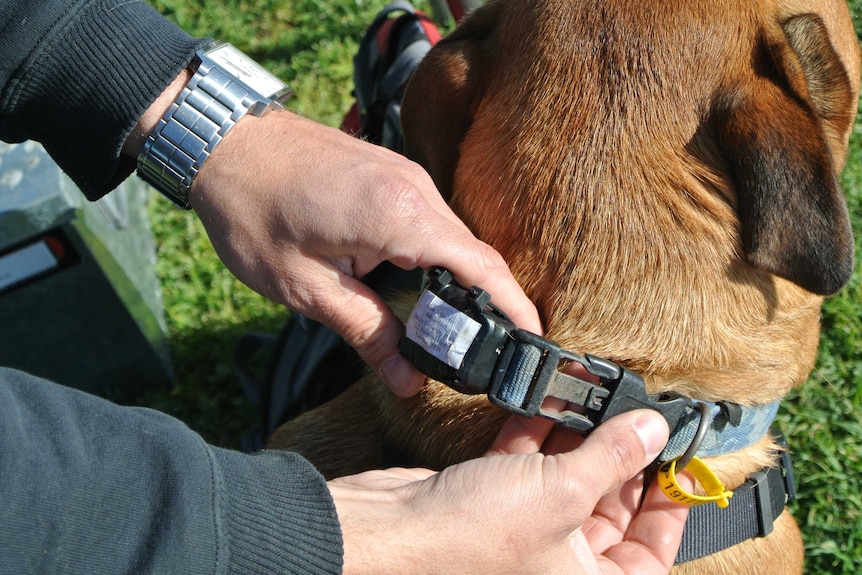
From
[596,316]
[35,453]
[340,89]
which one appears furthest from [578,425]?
[340,89]

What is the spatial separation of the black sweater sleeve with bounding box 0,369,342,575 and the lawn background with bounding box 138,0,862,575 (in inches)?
103

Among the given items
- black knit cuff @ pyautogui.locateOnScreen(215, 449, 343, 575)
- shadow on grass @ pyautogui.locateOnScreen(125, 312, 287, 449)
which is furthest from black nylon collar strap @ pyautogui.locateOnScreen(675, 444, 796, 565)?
shadow on grass @ pyautogui.locateOnScreen(125, 312, 287, 449)

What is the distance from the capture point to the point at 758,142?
1.76 metres

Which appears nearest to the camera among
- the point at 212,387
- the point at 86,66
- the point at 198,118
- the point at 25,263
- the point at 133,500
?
the point at 133,500

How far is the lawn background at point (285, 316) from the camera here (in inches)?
132

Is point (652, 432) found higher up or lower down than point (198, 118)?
lower down

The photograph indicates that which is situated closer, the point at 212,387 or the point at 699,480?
the point at 699,480

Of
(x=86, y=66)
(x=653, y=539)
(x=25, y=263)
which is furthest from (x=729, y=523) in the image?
A: (x=25, y=263)

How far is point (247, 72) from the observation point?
7.27 ft

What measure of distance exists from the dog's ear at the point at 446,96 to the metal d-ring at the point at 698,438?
0.88m

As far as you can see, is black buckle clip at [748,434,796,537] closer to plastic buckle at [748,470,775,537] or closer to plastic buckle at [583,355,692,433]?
plastic buckle at [748,470,775,537]

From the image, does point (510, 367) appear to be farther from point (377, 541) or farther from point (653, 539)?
point (653, 539)

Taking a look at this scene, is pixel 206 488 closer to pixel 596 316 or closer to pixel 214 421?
pixel 596 316

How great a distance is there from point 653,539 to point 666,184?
871 millimetres
